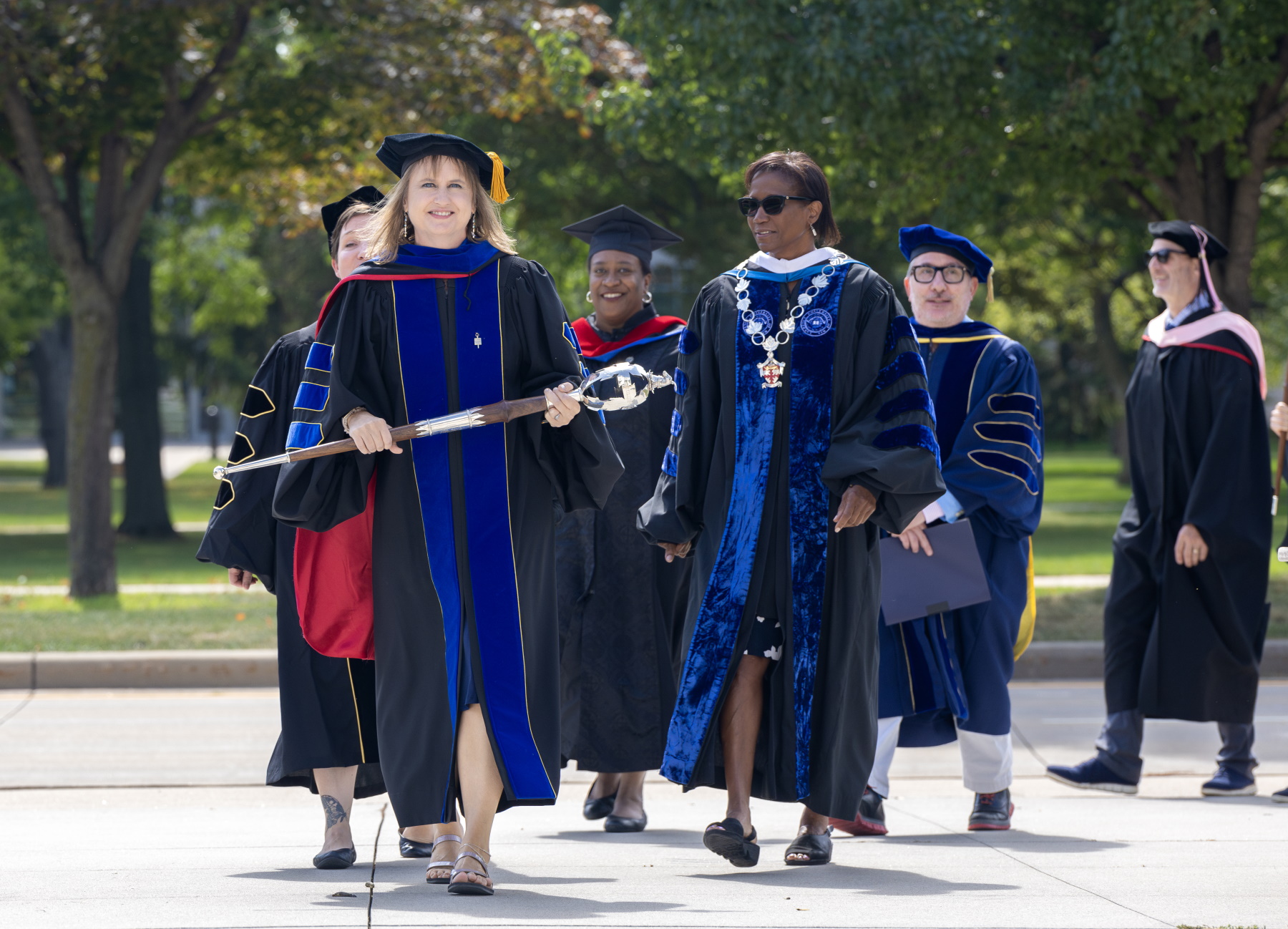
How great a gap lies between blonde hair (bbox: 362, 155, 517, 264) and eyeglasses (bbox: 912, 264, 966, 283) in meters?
1.96

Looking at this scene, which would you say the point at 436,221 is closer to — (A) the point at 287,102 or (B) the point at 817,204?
(B) the point at 817,204

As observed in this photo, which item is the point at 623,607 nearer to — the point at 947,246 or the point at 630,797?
the point at 630,797

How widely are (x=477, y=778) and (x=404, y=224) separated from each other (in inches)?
63.7

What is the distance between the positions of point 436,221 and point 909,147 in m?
7.83

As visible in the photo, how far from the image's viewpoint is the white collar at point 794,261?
483cm

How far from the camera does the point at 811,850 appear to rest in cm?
477

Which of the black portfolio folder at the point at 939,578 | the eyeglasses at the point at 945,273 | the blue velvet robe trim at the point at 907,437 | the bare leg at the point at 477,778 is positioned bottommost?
the bare leg at the point at 477,778

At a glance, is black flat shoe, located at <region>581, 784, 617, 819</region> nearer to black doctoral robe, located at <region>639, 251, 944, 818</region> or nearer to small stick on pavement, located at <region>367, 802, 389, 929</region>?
small stick on pavement, located at <region>367, 802, 389, 929</region>

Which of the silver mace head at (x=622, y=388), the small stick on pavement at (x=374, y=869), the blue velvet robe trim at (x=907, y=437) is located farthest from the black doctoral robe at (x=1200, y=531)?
the small stick on pavement at (x=374, y=869)

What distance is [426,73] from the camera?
43.9ft

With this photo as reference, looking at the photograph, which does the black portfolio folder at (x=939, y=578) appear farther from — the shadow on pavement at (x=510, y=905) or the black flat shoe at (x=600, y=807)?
the shadow on pavement at (x=510, y=905)

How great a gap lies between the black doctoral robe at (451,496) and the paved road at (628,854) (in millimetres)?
430

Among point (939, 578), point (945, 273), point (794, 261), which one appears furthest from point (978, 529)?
point (794, 261)

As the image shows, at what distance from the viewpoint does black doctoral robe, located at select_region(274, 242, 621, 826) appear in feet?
14.1
